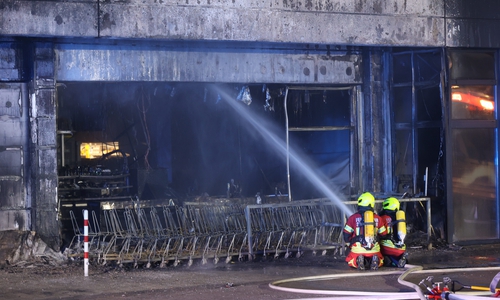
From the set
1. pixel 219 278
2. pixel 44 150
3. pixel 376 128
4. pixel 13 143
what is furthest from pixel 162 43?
pixel 376 128

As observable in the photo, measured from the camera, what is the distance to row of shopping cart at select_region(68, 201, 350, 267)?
12.4 metres

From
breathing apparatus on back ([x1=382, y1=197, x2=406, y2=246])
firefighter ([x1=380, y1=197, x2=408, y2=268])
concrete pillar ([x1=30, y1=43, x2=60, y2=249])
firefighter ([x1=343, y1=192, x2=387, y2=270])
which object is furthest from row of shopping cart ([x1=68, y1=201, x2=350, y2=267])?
firefighter ([x1=343, y1=192, x2=387, y2=270])

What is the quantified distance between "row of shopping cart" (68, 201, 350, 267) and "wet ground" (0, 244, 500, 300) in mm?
251

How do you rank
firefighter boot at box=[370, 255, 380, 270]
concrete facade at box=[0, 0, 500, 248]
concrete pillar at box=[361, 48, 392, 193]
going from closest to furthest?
firefighter boot at box=[370, 255, 380, 270] < concrete facade at box=[0, 0, 500, 248] < concrete pillar at box=[361, 48, 392, 193]

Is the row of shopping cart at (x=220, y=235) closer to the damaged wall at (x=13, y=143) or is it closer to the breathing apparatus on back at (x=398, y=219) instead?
the damaged wall at (x=13, y=143)

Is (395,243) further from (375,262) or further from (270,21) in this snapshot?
(270,21)

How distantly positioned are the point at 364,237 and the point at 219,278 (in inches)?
98.8

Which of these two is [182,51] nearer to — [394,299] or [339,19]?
[339,19]

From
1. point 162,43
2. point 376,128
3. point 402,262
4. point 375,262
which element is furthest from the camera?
point 376,128

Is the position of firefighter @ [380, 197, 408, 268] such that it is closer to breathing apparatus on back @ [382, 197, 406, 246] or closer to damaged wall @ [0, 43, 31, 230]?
breathing apparatus on back @ [382, 197, 406, 246]

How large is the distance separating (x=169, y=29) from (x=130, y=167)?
782 cm

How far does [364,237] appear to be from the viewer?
11.3 metres

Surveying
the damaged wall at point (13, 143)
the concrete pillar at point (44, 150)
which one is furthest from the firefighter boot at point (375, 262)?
the damaged wall at point (13, 143)

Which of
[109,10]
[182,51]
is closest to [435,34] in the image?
[182,51]
